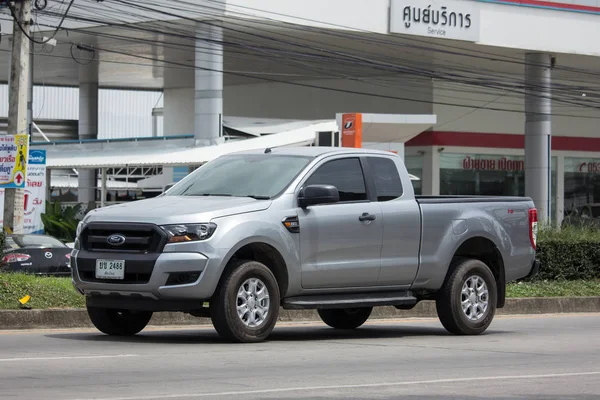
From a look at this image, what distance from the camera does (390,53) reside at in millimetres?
43031

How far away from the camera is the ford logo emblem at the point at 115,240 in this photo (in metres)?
11.4

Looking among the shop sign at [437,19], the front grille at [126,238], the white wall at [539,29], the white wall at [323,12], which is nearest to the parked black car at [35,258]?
the front grille at [126,238]

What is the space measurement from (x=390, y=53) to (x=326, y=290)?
3149 centimetres

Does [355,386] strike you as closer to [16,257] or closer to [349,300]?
[349,300]

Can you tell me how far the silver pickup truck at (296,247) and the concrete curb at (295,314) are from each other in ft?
4.78

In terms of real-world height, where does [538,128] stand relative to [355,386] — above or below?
above

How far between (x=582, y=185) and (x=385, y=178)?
44.6 m

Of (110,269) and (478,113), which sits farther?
(478,113)

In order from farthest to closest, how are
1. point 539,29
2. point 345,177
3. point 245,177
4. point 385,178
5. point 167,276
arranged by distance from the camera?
point 539,29 → point 385,178 → point 345,177 → point 245,177 → point 167,276

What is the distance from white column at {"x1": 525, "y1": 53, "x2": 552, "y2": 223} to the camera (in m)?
44.2

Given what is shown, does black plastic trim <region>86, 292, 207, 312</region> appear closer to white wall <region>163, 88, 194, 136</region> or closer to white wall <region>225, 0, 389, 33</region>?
white wall <region>225, 0, 389, 33</region>

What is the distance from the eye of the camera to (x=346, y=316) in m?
14.3

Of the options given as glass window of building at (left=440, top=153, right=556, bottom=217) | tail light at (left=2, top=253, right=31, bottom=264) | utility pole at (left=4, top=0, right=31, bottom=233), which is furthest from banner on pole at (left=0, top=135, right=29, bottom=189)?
A: glass window of building at (left=440, top=153, right=556, bottom=217)

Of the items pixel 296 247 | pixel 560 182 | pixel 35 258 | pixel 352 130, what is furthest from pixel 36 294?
pixel 560 182
